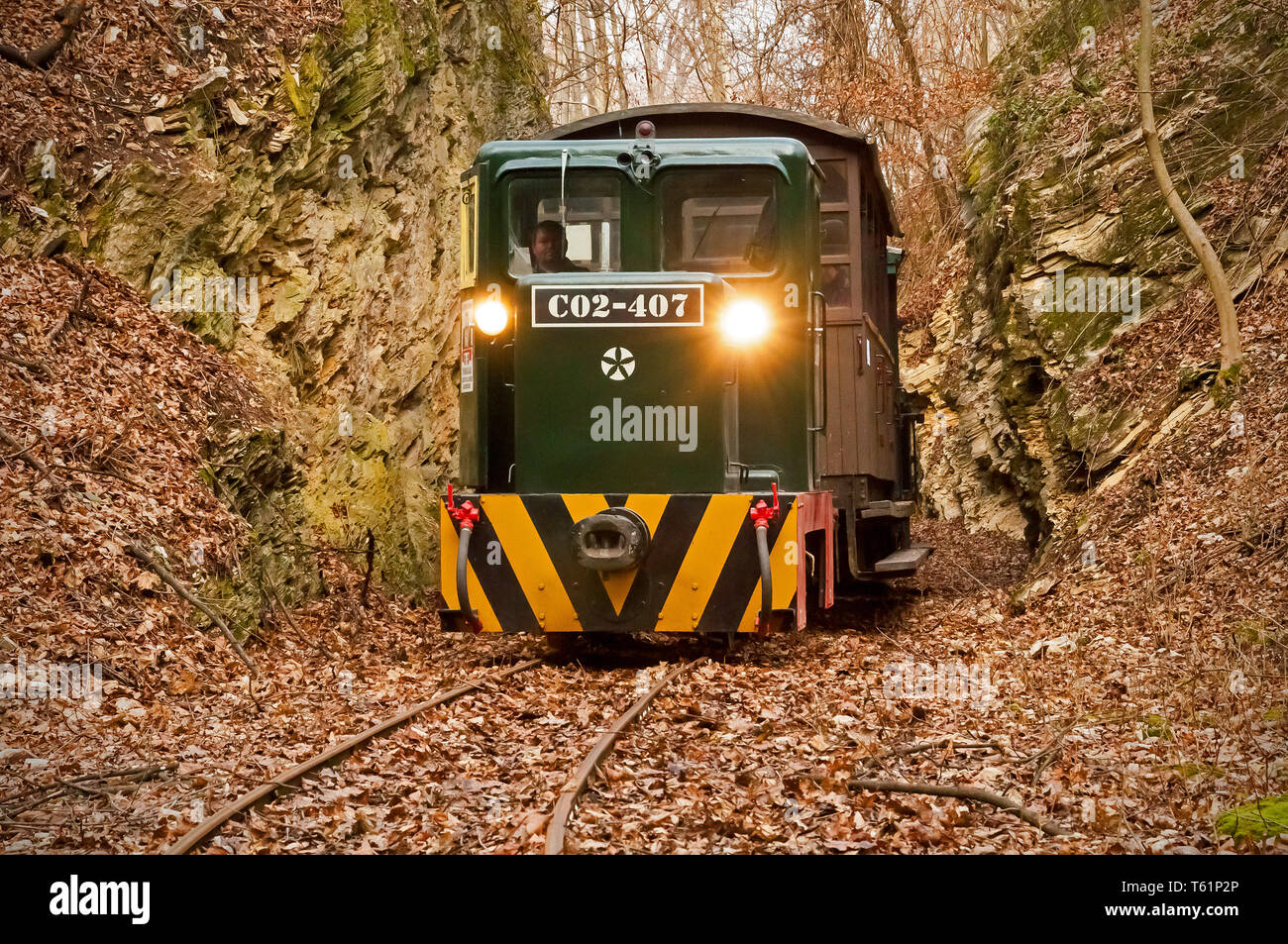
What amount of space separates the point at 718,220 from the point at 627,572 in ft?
7.71

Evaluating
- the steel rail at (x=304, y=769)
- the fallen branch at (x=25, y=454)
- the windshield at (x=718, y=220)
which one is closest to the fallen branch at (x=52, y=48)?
the fallen branch at (x=25, y=454)

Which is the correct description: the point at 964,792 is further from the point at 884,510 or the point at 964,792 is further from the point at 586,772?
the point at 884,510

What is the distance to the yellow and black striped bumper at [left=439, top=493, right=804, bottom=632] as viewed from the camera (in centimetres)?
736

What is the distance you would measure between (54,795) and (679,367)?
161 inches

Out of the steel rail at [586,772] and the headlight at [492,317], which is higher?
the headlight at [492,317]

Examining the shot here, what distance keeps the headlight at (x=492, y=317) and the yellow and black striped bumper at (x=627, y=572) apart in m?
1.10

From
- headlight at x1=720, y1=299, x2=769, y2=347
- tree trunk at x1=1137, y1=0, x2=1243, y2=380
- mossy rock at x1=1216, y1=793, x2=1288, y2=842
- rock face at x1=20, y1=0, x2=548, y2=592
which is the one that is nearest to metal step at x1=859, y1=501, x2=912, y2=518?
headlight at x1=720, y1=299, x2=769, y2=347

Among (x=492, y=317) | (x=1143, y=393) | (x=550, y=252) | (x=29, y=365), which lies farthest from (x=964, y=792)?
(x=1143, y=393)

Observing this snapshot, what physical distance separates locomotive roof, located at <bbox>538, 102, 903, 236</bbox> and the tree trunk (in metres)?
2.74

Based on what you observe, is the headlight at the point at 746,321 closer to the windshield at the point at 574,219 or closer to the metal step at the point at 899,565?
the windshield at the point at 574,219

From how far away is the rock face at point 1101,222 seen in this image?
34.8 feet

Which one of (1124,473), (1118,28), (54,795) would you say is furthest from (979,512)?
(54,795)

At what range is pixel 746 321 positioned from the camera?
25.7ft

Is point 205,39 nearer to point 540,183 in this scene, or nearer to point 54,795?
point 540,183
